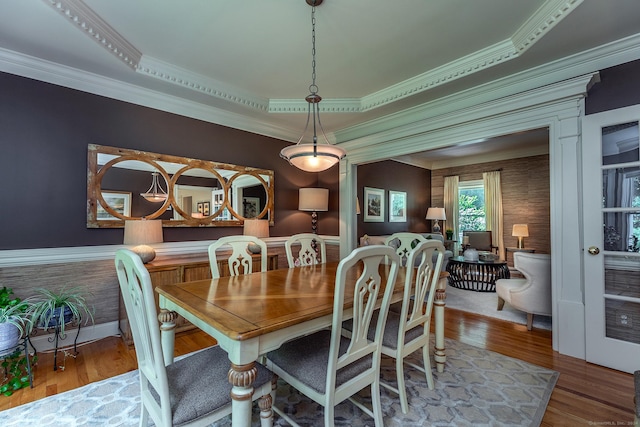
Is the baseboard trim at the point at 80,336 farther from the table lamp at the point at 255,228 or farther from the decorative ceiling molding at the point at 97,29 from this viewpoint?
the decorative ceiling molding at the point at 97,29

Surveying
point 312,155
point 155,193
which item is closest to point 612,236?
point 312,155

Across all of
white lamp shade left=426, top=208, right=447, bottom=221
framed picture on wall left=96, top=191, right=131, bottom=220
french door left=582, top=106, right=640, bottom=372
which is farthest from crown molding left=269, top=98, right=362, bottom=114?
white lamp shade left=426, top=208, right=447, bottom=221

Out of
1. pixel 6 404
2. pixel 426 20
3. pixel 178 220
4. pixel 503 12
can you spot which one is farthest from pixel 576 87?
pixel 6 404

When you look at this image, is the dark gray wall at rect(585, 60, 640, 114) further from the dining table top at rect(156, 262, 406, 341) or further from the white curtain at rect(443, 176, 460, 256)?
the white curtain at rect(443, 176, 460, 256)

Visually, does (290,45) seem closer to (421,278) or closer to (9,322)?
(421,278)

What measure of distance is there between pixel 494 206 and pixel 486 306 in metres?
3.49

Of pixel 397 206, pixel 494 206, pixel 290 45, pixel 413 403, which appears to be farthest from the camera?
pixel 397 206

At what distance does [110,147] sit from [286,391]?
2.77 m

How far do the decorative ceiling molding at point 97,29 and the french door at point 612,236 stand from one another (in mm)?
3938

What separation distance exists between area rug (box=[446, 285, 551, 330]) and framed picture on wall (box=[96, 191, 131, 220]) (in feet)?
13.5

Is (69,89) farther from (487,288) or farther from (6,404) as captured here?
(487,288)

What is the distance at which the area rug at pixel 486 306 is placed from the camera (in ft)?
10.8

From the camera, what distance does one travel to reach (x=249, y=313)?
1.31 meters

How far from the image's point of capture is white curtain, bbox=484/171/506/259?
6.37 meters
